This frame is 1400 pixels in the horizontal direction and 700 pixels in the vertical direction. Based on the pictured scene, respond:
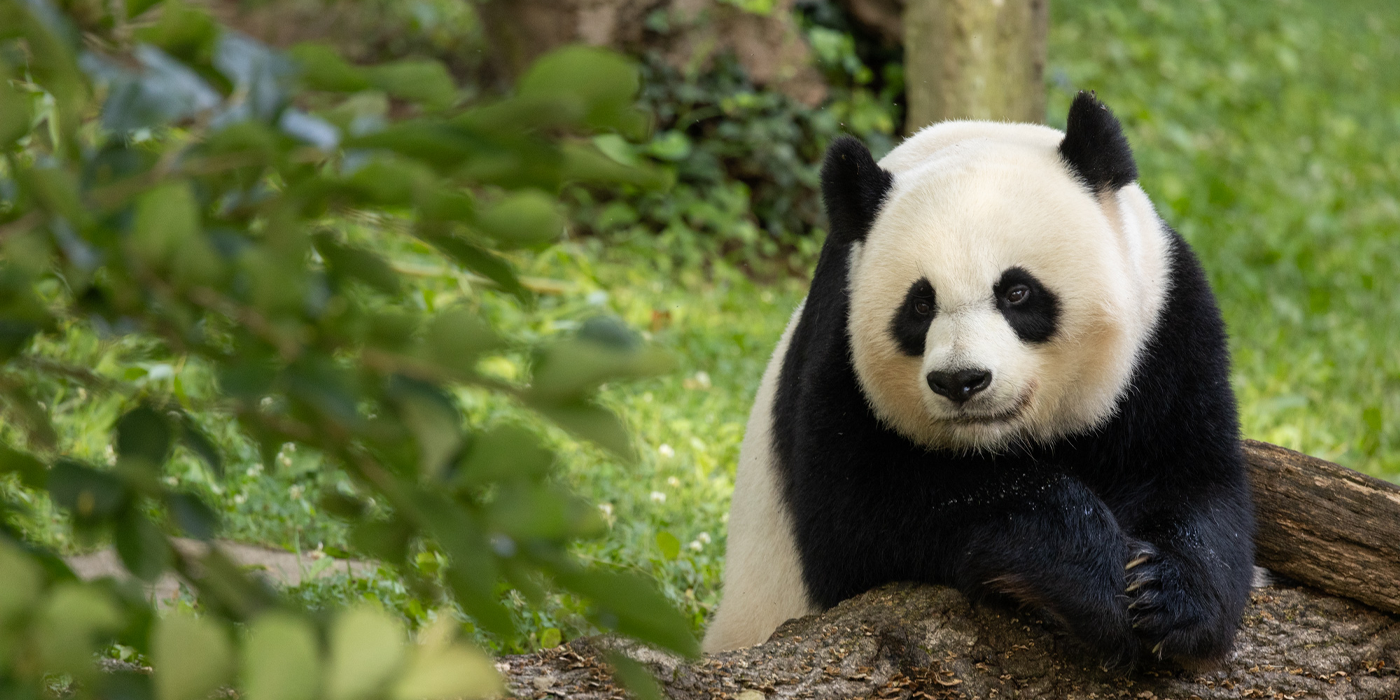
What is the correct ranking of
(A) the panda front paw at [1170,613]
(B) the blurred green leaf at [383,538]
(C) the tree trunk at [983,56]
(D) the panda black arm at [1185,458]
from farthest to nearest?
(C) the tree trunk at [983,56] → (D) the panda black arm at [1185,458] → (A) the panda front paw at [1170,613] → (B) the blurred green leaf at [383,538]

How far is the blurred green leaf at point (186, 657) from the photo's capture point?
31.2 inches

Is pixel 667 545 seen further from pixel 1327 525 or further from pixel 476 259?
pixel 476 259

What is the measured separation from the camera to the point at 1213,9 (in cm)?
1142

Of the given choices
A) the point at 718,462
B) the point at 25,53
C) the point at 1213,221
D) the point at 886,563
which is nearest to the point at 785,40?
the point at 1213,221

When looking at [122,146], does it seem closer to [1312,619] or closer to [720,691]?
[720,691]

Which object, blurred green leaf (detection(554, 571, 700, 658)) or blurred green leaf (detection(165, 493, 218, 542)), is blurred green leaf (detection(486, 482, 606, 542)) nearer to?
blurred green leaf (detection(554, 571, 700, 658))

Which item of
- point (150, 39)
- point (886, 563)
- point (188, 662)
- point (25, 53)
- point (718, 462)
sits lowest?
point (718, 462)

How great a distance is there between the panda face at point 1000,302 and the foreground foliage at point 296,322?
170 cm

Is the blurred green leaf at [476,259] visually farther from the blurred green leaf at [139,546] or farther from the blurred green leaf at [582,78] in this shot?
the blurred green leaf at [139,546]

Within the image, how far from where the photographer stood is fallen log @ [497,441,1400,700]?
7.48 ft

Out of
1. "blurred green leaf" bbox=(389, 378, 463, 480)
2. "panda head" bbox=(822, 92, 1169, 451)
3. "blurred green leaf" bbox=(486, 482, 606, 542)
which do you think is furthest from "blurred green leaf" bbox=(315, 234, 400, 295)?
"panda head" bbox=(822, 92, 1169, 451)

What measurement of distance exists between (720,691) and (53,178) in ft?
5.45

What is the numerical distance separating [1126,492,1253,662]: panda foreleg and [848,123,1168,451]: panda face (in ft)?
1.08

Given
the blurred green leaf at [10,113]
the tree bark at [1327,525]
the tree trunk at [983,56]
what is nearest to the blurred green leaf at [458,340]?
the blurred green leaf at [10,113]
